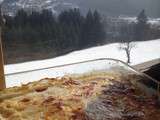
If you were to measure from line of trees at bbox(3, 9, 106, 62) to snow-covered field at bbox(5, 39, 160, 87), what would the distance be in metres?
0.03

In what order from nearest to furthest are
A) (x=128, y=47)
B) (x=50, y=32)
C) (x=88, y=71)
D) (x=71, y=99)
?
(x=71, y=99) < (x=88, y=71) < (x=50, y=32) < (x=128, y=47)

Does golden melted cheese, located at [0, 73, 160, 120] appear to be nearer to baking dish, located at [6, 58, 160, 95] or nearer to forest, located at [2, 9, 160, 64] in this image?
baking dish, located at [6, 58, 160, 95]

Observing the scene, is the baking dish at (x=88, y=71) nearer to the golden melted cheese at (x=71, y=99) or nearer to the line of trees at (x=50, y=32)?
the golden melted cheese at (x=71, y=99)

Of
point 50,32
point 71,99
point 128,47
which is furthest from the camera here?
point 128,47

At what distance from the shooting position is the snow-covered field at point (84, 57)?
1034 mm

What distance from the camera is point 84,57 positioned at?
133 cm

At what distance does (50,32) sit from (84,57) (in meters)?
0.19

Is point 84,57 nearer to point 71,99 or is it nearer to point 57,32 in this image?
point 57,32

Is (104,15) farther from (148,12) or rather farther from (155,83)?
(155,83)

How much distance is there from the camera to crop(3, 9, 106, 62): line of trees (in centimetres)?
116

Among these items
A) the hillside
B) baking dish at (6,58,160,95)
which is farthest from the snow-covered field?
the hillside

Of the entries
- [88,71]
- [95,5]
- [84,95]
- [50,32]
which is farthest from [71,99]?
[95,5]

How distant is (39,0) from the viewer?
1209mm

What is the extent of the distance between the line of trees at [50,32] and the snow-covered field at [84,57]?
0.03 meters
